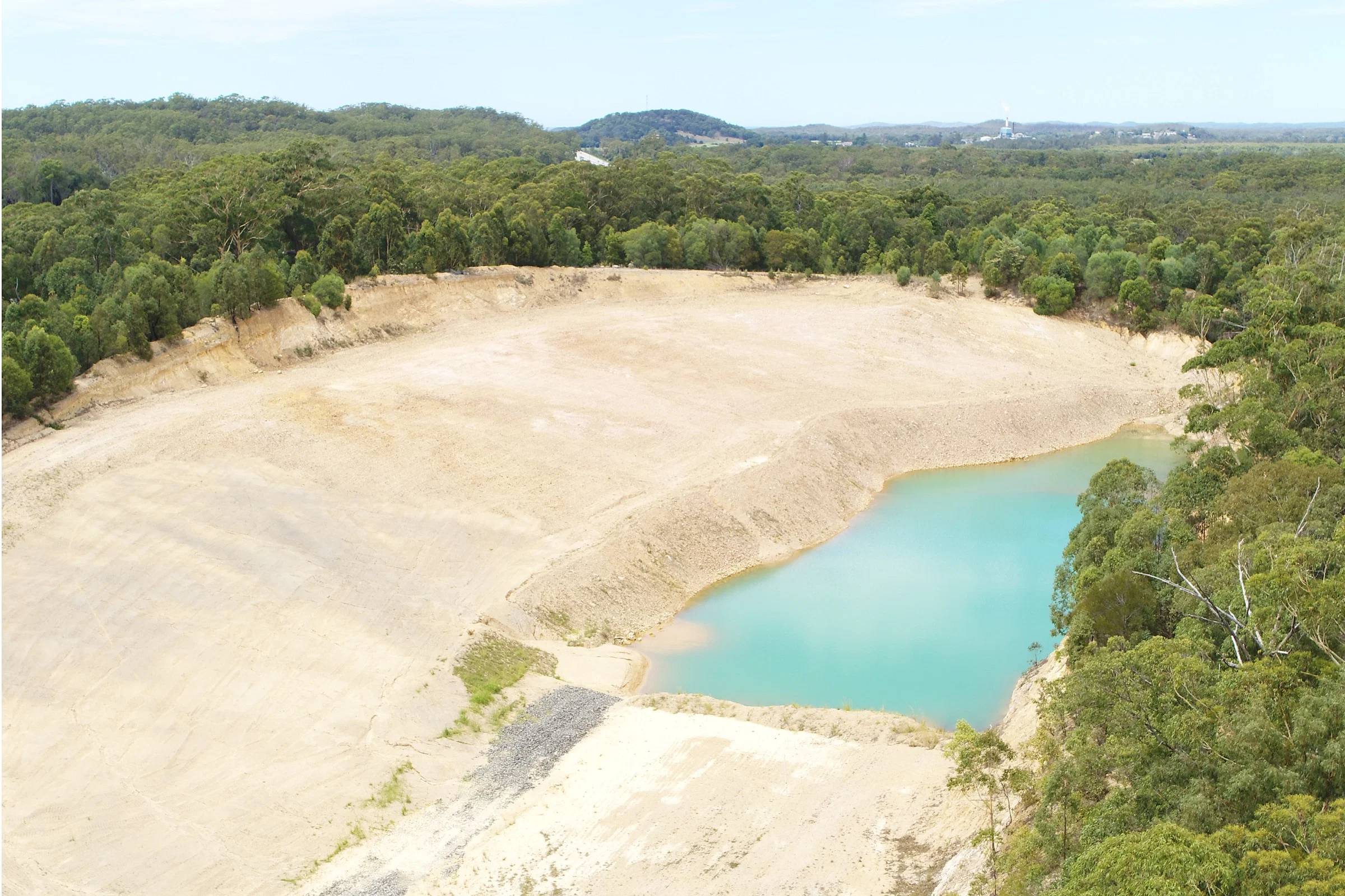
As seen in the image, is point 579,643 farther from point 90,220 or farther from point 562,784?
point 90,220

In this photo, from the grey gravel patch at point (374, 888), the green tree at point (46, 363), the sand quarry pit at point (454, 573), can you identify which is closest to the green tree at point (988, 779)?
the sand quarry pit at point (454, 573)

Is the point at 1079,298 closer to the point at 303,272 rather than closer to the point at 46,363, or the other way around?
the point at 303,272

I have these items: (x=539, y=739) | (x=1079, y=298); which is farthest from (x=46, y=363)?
(x=1079, y=298)

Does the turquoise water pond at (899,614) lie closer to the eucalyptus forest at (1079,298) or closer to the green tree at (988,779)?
the eucalyptus forest at (1079,298)

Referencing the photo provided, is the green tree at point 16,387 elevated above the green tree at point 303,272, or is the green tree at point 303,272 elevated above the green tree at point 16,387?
the green tree at point 303,272

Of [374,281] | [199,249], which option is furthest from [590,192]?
[199,249]

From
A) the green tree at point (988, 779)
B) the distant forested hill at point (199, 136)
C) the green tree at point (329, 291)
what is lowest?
the green tree at point (988, 779)

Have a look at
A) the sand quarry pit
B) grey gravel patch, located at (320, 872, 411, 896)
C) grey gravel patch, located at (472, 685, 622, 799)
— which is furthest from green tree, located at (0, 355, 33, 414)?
grey gravel patch, located at (320, 872, 411, 896)
